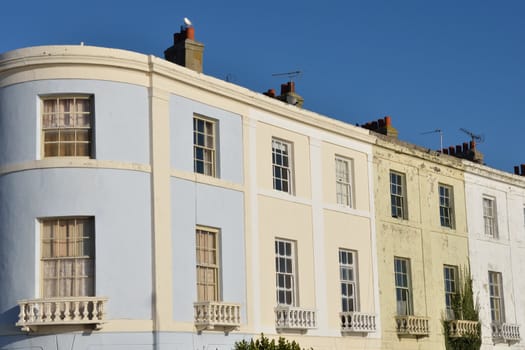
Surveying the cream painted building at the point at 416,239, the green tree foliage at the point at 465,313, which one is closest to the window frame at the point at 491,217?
the cream painted building at the point at 416,239

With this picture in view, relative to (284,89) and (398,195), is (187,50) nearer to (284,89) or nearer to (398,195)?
(284,89)

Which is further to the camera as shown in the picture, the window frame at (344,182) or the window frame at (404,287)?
the window frame at (404,287)

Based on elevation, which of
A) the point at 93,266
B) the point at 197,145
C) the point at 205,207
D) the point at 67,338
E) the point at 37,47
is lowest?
the point at 67,338

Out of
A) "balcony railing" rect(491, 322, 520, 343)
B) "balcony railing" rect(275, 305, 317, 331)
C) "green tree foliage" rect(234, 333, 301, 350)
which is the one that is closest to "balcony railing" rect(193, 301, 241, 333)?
"green tree foliage" rect(234, 333, 301, 350)

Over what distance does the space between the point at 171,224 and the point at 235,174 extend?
10.5 feet

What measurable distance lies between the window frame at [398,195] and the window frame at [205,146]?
359 inches

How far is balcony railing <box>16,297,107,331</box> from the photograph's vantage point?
2406cm

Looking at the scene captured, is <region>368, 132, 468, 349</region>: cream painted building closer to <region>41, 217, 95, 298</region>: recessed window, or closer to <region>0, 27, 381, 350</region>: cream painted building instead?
<region>0, 27, 381, 350</region>: cream painted building

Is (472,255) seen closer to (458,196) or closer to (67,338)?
(458,196)

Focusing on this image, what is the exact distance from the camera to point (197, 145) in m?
27.9

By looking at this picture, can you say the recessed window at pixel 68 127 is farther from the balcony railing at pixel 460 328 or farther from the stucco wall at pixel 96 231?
the balcony railing at pixel 460 328

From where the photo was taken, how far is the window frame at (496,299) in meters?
39.2

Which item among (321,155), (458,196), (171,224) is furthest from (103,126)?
(458,196)

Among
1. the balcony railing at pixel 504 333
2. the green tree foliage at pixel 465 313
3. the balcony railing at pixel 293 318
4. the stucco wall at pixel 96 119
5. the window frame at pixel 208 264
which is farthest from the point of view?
the balcony railing at pixel 504 333
